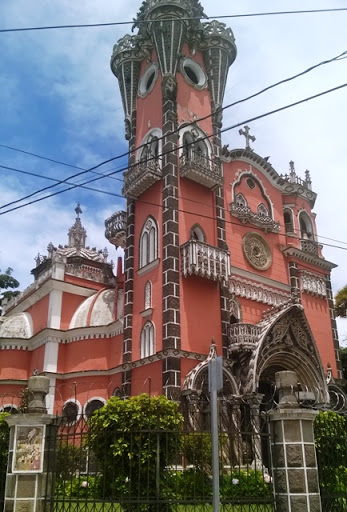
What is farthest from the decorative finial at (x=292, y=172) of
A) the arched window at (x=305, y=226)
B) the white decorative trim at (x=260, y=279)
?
the white decorative trim at (x=260, y=279)

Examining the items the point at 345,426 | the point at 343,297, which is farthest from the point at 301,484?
the point at 343,297

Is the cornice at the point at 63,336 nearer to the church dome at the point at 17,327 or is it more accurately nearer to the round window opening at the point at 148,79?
the church dome at the point at 17,327

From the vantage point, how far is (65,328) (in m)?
27.4

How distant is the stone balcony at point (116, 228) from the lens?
29531 mm

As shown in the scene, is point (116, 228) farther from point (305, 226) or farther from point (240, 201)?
point (305, 226)

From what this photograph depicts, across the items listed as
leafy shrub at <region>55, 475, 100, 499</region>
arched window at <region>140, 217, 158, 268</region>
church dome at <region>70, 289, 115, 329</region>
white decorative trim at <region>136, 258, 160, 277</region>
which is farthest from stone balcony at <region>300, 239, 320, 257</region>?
leafy shrub at <region>55, 475, 100, 499</region>

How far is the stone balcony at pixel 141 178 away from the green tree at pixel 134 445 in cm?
1383

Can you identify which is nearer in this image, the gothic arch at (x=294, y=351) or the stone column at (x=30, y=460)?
the stone column at (x=30, y=460)

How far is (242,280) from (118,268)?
6.97 metres

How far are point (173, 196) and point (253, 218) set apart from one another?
5.49 metres

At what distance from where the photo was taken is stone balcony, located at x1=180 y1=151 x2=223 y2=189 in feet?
79.0

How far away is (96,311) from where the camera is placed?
26828 mm

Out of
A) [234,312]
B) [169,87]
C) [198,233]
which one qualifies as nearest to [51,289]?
[198,233]

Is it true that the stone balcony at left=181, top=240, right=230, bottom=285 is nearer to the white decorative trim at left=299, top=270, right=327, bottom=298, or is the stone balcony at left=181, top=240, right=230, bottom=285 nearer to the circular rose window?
the white decorative trim at left=299, top=270, right=327, bottom=298
